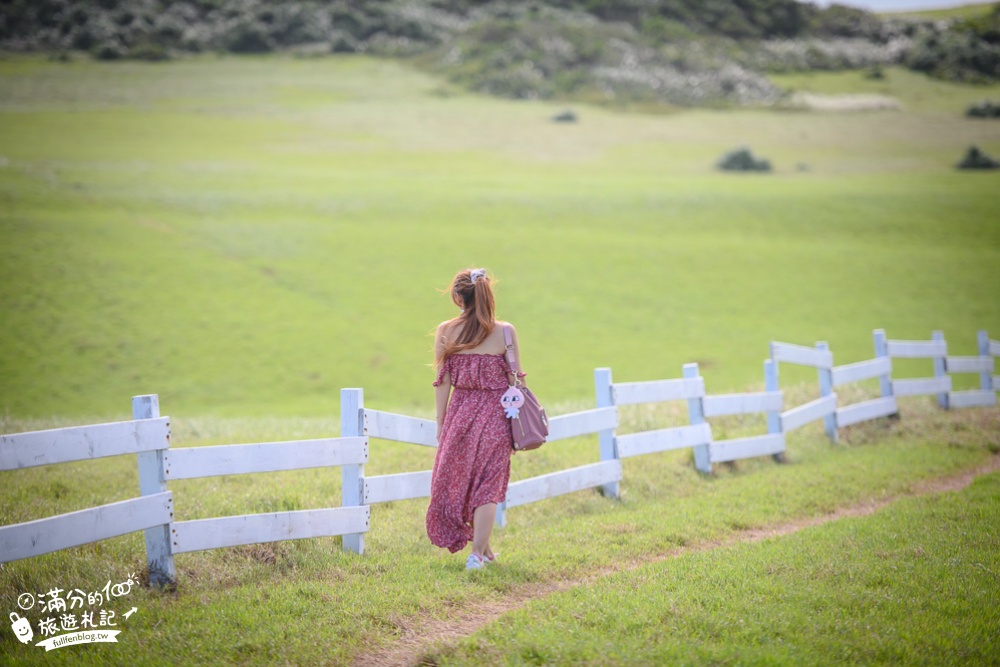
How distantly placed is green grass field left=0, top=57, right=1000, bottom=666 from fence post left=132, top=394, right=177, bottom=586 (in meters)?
0.19

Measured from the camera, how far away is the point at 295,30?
91.9 m

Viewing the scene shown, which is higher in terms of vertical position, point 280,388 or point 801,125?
point 801,125

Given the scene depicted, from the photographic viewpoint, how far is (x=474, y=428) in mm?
6957

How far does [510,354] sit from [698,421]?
16.4ft

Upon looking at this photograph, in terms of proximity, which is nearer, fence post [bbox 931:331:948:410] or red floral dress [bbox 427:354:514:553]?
red floral dress [bbox 427:354:514:553]

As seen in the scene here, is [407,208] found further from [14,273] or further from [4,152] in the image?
[4,152]

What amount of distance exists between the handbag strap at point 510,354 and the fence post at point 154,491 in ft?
8.79

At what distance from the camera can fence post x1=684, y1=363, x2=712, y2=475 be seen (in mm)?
11117

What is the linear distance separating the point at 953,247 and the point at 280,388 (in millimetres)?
28662

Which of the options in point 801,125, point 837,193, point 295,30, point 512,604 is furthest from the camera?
point 295,30

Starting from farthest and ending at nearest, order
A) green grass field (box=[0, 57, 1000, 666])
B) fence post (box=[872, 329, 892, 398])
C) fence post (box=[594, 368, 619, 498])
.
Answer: fence post (box=[872, 329, 892, 398]) < fence post (box=[594, 368, 619, 498]) < green grass field (box=[0, 57, 1000, 666])

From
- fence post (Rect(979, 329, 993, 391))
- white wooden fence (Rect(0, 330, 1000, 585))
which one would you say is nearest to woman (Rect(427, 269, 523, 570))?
white wooden fence (Rect(0, 330, 1000, 585))

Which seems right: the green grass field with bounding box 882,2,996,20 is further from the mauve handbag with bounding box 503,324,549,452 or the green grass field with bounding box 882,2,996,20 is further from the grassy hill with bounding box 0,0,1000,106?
the mauve handbag with bounding box 503,324,549,452

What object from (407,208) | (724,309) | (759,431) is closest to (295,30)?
(407,208)
